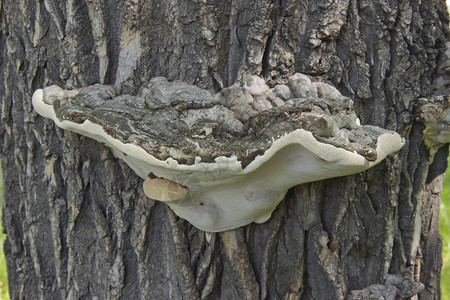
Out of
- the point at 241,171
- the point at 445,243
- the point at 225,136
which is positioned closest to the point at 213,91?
the point at 225,136

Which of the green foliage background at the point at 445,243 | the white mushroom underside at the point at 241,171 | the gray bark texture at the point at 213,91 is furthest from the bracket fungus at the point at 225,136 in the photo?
the green foliage background at the point at 445,243

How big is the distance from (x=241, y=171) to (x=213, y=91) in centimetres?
37

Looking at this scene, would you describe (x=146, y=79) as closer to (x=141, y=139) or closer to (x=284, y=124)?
(x=141, y=139)

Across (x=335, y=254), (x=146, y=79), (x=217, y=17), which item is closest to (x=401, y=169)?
(x=335, y=254)

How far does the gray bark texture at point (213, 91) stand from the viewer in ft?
4.82

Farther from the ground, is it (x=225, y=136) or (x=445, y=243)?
(x=225, y=136)

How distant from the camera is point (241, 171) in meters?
1.22

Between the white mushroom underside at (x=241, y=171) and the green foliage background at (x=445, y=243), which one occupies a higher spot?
the white mushroom underside at (x=241, y=171)

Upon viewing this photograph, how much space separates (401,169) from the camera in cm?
169

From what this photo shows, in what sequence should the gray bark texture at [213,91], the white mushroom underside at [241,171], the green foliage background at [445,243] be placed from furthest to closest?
the green foliage background at [445,243] → the gray bark texture at [213,91] → the white mushroom underside at [241,171]

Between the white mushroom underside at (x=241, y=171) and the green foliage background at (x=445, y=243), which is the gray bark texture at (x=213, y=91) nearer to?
the white mushroom underside at (x=241, y=171)

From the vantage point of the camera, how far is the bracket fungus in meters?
1.17

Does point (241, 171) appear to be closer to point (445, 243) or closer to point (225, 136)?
point (225, 136)

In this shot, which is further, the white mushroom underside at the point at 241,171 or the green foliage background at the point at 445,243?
the green foliage background at the point at 445,243
